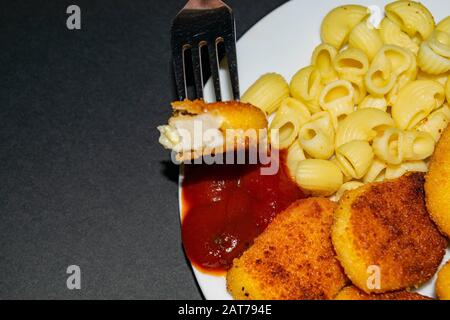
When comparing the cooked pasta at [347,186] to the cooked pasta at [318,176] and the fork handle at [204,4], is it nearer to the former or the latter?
the cooked pasta at [318,176]

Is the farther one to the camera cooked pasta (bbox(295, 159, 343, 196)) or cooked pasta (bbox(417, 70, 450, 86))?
cooked pasta (bbox(417, 70, 450, 86))

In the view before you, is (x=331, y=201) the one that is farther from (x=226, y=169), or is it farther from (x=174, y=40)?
(x=174, y=40)

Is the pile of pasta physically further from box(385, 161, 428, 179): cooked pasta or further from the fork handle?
the fork handle

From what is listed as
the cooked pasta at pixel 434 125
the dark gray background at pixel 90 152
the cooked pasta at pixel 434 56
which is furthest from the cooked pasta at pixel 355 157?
the dark gray background at pixel 90 152

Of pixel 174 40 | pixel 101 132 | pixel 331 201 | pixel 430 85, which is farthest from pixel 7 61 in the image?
pixel 430 85

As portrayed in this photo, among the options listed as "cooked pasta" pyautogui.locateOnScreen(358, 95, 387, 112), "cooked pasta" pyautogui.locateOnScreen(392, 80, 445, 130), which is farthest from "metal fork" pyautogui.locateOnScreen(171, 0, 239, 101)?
"cooked pasta" pyautogui.locateOnScreen(392, 80, 445, 130)

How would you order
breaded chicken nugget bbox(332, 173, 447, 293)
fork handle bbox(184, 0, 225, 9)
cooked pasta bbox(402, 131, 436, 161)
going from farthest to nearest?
1. fork handle bbox(184, 0, 225, 9)
2. cooked pasta bbox(402, 131, 436, 161)
3. breaded chicken nugget bbox(332, 173, 447, 293)
